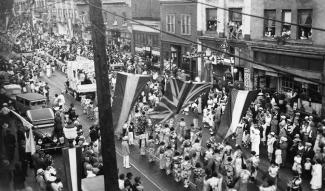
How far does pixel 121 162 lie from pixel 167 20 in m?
23.3

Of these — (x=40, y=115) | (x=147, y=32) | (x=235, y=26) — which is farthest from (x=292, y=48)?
(x=147, y=32)

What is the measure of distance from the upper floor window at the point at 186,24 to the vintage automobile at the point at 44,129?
58.0 feet

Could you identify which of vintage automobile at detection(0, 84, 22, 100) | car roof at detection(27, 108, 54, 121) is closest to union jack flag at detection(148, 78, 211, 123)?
car roof at detection(27, 108, 54, 121)

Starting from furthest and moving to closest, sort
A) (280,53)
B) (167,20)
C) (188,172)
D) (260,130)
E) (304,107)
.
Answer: (167,20)
(280,53)
(304,107)
(260,130)
(188,172)

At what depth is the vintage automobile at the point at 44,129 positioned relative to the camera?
19972 millimetres

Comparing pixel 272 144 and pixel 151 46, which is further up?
pixel 151 46

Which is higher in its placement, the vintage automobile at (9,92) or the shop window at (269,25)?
the shop window at (269,25)

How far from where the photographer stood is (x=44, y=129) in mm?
21438

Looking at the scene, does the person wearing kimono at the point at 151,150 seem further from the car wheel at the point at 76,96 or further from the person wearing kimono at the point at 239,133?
the car wheel at the point at 76,96

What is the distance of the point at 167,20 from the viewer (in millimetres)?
39969

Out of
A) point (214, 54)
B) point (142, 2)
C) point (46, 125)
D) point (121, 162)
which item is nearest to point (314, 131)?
point (121, 162)

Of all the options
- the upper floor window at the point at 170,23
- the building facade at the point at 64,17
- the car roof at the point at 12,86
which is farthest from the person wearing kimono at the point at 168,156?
the building facade at the point at 64,17

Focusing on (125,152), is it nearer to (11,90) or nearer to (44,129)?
(44,129)

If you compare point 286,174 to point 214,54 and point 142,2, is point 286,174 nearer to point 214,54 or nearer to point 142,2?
point 214,54
